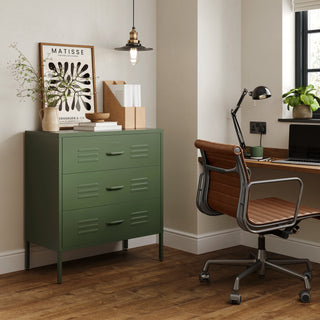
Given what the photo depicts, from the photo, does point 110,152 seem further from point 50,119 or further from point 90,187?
point 50,119

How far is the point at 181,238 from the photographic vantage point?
462 centimetres

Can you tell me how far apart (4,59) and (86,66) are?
25.1 inches

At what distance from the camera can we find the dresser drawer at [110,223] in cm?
380

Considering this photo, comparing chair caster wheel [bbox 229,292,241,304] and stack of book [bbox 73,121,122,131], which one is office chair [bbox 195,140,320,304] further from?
stack of book [bbox 73,121,122,131]

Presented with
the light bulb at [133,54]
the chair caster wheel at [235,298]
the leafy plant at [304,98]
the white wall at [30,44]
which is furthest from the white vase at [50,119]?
the leafy plant at [304,98]

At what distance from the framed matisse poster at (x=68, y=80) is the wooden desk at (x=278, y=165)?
4.10 feet

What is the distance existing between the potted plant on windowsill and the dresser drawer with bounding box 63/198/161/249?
123 cm

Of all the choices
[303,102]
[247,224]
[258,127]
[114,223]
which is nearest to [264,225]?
[247,224]

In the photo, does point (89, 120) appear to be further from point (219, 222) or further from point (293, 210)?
point (293, 210)

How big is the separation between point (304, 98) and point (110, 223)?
1676mm

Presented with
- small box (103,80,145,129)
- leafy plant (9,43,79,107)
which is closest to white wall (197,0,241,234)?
small box (103,80,145,129)

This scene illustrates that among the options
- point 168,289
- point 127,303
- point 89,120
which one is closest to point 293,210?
point 168,289

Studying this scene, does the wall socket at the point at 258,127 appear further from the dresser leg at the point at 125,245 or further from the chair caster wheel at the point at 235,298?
the chair caster wheel at the point at 235,298

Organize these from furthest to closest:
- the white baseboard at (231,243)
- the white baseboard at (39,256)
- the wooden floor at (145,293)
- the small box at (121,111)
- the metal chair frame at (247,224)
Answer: the white baseboard at (231,243) → the small box at (121,111) → the white baseboard at (39,256) → the metal chair frame at (247,224) → the wooden floor at (145,293)
